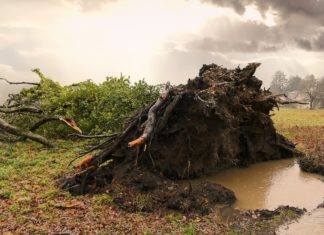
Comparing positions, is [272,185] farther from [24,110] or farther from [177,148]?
[24,110]

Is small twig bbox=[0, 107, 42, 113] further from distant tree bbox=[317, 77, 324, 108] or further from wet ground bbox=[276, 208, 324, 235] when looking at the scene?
distant tree bbox=[317, 77, 324, 108]

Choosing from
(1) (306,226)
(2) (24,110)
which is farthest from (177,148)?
(2) (24,110)

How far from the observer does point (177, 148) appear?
1057 cm

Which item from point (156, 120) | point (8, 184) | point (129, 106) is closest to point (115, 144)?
point (156, 120)

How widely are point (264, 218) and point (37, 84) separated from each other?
48.3 feet

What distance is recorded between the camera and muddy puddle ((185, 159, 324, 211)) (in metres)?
9.30

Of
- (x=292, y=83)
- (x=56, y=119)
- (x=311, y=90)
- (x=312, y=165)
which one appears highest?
(x=292, y=83)

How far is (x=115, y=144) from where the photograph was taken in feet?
33.8

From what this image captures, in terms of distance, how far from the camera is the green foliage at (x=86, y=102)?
16.6 metres

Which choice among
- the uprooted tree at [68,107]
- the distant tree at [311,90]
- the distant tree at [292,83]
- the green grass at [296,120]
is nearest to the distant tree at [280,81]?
the distant tree at [292,83]

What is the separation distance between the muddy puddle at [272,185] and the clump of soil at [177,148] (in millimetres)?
495

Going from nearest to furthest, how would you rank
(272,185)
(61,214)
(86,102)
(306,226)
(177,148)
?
(306,226) < (61,214) < (177,148) < (272,185) < (86,102)

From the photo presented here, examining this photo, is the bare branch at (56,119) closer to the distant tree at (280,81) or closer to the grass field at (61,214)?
the grass field at (61,214)

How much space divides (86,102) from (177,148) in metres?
8.14
